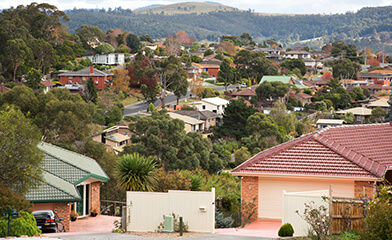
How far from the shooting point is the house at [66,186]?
2056 cm

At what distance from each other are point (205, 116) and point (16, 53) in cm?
3224

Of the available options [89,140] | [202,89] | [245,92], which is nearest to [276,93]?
[245,92]

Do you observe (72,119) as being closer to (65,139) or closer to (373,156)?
(65,139)

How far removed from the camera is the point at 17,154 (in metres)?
17.4

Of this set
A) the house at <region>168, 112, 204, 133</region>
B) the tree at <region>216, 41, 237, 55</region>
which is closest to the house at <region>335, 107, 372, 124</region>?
the house at <region>168, 112, 204, 133</region>

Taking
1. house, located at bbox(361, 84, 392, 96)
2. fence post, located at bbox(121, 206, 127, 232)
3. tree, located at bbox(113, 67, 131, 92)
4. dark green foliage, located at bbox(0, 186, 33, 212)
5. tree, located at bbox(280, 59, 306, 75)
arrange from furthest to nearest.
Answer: tree, located at bbox(280, 59, 306, 75)
house, located at bbox(361, 84, 392, 96)
tree, located at bbox(113, 67, 131, 92)
fence post, located at bbox(121, 206, 127, 232)
dark green foliage, located at bbox(0, 186, 33, 212)

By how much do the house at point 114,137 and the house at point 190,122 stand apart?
8.96 m

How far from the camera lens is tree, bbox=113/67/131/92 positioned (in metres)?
93.0

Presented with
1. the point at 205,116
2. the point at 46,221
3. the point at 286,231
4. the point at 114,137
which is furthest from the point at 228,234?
the point at 205,116

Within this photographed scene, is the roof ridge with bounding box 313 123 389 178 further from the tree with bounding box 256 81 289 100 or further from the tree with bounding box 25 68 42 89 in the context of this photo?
the tree with bounding box 256 81 289 100

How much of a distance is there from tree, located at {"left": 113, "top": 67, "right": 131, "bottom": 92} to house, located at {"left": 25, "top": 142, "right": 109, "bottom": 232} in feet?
219

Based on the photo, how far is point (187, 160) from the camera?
44469 millimetres

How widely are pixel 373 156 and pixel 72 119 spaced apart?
23.1 metres

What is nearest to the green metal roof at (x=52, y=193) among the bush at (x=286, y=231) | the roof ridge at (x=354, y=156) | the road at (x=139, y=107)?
the bush at (x=286, y=231)
